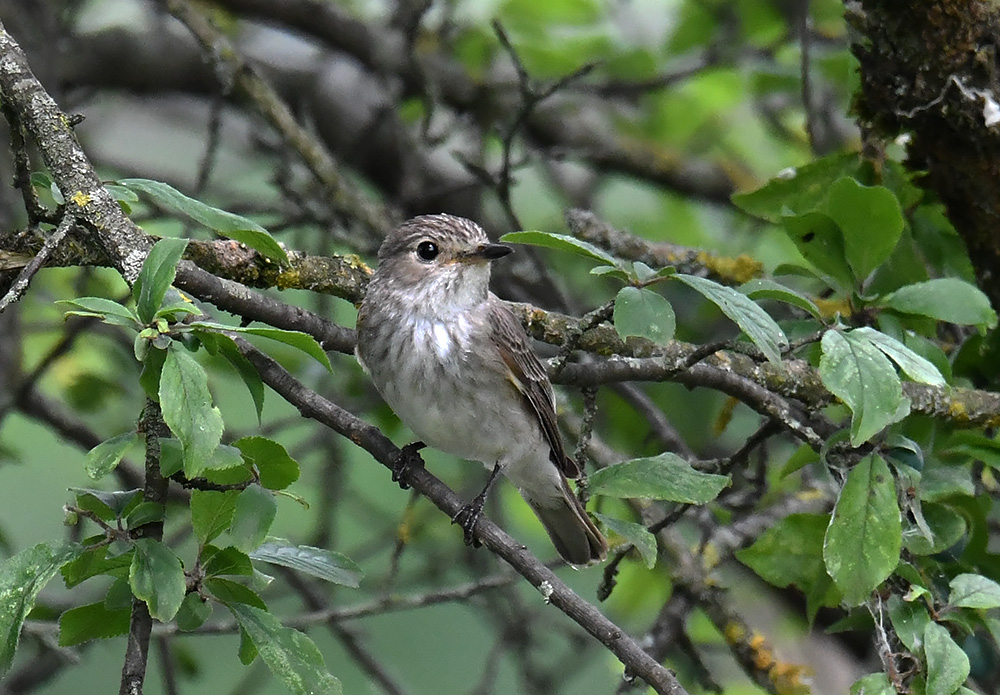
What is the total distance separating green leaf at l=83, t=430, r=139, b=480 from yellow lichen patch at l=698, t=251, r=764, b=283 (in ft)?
7.04

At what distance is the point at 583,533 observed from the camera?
3.66 metres

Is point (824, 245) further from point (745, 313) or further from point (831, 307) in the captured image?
point (745, 313)

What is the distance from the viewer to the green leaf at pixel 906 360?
2.23 m

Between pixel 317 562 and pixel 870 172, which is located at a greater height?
pixel 870 172

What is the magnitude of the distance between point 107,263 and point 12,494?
4226mm

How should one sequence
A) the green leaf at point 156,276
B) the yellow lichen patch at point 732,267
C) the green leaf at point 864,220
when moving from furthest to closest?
the yellow lichen patch at point 732,267 → the green leaf at point 864,220 → the green leaf at point 156,276

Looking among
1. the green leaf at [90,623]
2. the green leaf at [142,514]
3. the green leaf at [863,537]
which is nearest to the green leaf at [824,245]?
the green leaf at [863,537]

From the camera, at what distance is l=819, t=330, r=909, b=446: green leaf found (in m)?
2.14

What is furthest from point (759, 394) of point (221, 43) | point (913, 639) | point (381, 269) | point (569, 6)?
point (569, 6)

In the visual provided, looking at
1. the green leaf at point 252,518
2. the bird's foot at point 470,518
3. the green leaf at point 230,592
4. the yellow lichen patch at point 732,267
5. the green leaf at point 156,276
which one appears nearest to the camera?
the green leaf at point 156,276

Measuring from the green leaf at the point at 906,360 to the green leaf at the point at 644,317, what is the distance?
1.38 ft

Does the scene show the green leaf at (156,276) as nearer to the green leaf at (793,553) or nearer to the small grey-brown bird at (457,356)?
the small grey-brown bird at (457,356)

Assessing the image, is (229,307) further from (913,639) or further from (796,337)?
(913,639)

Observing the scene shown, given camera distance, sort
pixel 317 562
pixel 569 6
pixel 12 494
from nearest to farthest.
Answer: pixel 317 562 → pixel 569 6 → pixel 12 494
